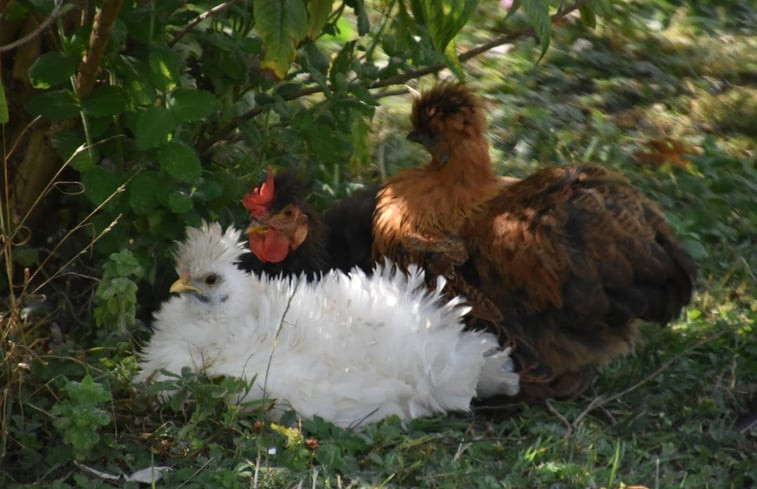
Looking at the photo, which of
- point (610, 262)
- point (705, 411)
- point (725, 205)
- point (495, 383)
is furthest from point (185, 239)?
Answer: point (725, 205)

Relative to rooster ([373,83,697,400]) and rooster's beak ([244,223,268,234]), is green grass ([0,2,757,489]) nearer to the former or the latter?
rooster ([373,83,697,400])

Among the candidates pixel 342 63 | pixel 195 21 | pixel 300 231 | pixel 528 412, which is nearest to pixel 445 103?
pixel 342 63

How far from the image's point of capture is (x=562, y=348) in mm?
4203

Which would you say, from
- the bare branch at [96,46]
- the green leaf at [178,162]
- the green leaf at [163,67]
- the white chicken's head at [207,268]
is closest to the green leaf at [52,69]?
the bare branch at [96,46]

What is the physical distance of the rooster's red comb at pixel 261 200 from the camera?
4258 mm

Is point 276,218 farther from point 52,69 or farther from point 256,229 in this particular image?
point 52,69

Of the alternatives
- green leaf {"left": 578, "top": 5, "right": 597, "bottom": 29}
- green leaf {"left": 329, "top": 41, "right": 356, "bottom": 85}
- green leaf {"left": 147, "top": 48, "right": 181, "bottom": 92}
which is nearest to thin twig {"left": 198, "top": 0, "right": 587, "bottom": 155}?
green leaf {"left": 329, "top": 41, "right": 356, "bottom": 85}

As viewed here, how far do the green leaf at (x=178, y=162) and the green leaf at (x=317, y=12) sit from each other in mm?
555

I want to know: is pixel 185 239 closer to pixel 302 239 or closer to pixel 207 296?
pixel 207 296

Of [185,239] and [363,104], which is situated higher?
[363,104]

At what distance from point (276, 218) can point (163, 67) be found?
32.1 inches

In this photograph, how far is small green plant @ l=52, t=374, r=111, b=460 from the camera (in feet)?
10.8

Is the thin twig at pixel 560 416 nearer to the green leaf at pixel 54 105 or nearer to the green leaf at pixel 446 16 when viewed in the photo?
the green leaf at pixel 446 16

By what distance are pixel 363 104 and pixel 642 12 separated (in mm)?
→ 3286
